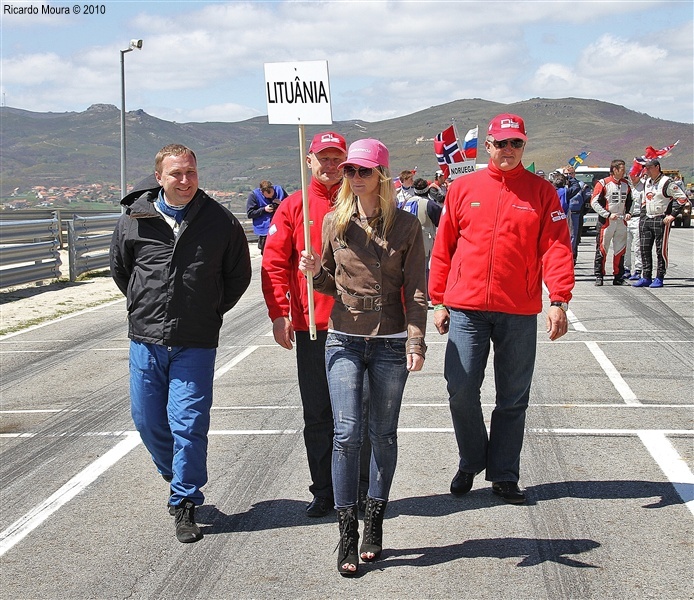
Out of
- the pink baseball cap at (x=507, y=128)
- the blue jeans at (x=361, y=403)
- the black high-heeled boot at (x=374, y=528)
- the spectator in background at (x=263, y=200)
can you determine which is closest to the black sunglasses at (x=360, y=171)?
the blue jeans at (x=361, y=403)

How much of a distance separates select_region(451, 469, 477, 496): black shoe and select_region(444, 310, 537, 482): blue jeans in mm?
34

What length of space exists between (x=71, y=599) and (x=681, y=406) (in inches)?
207

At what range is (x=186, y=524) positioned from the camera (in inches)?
207

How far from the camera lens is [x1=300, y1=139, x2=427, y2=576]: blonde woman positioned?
4.85m

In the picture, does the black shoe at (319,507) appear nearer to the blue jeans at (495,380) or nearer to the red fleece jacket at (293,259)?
the blue jeans at (495,380)

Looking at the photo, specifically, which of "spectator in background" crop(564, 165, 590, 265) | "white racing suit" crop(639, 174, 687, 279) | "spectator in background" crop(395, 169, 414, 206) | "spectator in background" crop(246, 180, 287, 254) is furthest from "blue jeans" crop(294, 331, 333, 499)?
"spectator in background" crop(564, 165, 590, 265)

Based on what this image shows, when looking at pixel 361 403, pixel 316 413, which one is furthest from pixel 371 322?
pixel 316 413

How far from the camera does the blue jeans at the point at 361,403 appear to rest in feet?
15.9

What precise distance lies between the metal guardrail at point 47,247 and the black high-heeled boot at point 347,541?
13450 millimetres

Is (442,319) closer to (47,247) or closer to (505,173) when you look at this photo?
(505,173)

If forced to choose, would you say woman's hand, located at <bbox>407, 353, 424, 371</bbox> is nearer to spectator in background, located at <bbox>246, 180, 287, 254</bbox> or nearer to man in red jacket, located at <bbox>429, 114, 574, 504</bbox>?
man in red jacket, located at <bbox>429, 114, 574, 504</bbox>

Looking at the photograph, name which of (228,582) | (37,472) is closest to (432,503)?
(228,582)

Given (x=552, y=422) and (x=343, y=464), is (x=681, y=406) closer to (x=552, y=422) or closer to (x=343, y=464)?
(x=552, y=422)

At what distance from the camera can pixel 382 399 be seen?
490cm
